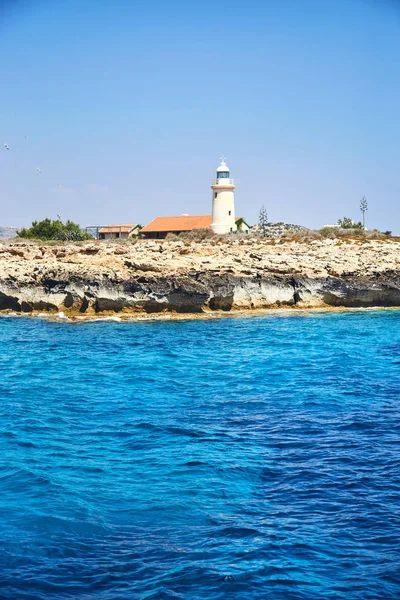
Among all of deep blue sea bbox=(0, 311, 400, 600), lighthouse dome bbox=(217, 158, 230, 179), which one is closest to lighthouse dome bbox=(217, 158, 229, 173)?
lighthouse dome bbox=(217, 158, 230, 179)

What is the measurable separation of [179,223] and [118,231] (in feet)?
45.9

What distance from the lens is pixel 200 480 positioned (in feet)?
40.2

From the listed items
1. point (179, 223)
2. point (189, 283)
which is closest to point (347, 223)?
point (179, 223)

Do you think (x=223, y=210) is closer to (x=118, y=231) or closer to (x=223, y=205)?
(x=223, y=205)

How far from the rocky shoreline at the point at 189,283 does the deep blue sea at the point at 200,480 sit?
44.4 feet

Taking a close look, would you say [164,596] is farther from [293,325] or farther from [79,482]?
[293,325]

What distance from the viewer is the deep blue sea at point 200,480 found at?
28.6 ft

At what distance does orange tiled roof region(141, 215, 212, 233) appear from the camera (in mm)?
88562

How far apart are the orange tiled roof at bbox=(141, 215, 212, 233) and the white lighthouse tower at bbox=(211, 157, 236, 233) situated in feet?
19.2

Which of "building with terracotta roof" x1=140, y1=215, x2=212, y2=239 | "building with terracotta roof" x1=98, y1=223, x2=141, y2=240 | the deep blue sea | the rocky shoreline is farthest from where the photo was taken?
"building with terracotta roof" x1=98, y1=223, x2=141, y2=240

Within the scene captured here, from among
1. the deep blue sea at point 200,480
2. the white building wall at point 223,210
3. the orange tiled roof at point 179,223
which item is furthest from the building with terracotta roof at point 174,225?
the deep blue sea at point 200,480

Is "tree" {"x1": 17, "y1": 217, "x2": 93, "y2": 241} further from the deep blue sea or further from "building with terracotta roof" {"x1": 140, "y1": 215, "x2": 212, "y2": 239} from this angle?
the deep blue sea

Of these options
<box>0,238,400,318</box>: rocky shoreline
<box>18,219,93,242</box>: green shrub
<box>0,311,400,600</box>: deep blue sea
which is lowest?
<box>0,311,400,600</box>: deep blue sea

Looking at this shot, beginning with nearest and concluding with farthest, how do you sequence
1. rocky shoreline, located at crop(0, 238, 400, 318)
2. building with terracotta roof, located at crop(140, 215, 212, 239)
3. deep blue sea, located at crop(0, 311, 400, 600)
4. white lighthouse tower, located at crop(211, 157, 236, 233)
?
deep blue sea, located at crop(0, 311, 400, 600) < rocky shoreline, located at crop(0, 238, 400, 318) < white lighthouse tower, located at crop(211, 157, 236, 233) < building with terracotta roof, located at crop(140, 215, 212, 239)
